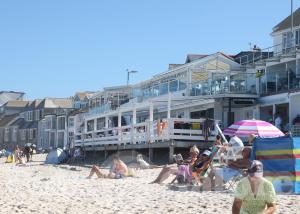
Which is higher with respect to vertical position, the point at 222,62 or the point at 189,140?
the point at 222,62

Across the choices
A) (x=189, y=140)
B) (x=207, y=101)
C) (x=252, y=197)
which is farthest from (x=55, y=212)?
(x=207, y=101)

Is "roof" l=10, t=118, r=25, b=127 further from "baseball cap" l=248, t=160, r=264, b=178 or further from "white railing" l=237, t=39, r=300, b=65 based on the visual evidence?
"baseball cap" l=248, t=160, r=264, b=178

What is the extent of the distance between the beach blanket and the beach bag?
8.57 ft

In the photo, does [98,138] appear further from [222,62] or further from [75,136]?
[222,62]

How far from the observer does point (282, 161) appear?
12.1 metres

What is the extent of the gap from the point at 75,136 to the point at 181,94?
10091mm

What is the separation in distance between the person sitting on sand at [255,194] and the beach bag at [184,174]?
816 cm

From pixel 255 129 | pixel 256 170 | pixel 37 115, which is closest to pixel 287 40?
pixel 255 129

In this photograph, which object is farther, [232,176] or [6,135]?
[6,135]

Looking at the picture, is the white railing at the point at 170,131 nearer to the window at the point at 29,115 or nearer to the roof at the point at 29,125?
the roof at the point at 29,125

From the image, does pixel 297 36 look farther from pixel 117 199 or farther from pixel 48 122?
pixel 48 122

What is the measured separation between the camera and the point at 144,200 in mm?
12453

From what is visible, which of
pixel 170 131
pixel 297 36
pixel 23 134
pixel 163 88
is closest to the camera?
pixel 170 131

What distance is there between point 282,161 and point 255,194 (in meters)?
5.99
